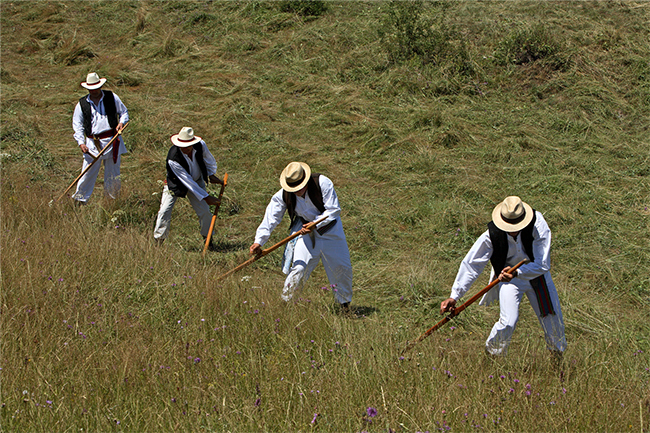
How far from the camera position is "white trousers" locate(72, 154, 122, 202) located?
26.9 ft

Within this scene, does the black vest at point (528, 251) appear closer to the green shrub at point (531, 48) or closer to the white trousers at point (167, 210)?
the white trousers at point (167, 210)

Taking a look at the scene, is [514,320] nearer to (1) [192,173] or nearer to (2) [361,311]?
(2) [361,311]

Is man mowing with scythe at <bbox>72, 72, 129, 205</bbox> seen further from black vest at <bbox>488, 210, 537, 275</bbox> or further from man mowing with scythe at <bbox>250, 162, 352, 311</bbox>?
black vest at <bbox>488, 210, 537, 275</bbox>

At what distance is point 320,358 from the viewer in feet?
14.3

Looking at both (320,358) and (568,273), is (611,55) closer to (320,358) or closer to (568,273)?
(568,273)

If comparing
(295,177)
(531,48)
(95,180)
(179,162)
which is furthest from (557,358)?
(531,48)

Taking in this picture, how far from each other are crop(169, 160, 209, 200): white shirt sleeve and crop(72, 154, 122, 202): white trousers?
4.67ft

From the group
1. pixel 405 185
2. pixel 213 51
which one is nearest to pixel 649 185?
pixel 405 185

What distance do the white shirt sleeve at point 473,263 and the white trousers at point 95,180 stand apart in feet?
16.8

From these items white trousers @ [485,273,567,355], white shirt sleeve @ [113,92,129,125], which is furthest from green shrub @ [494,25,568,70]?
white trousers @ [485,273,567,355]

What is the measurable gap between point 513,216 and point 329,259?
1.93 meters

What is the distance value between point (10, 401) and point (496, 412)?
9.83 ft

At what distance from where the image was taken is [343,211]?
8383 millimetres

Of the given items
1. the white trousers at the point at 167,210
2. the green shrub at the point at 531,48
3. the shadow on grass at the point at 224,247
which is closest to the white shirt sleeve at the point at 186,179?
the white trousers at the point at 167,210
